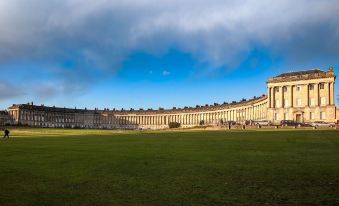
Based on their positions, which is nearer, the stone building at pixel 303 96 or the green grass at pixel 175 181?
the green grass at pixel 175 181

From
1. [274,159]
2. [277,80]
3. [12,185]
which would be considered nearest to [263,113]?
[277,80]

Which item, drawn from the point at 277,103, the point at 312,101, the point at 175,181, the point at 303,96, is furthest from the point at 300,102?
the point at 175,181

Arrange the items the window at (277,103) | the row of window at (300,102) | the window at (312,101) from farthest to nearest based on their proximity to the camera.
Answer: the window at (277,103), the window at (312,101), the row of window at (300,102)

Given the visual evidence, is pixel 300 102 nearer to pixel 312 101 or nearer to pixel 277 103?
pixel 312 101

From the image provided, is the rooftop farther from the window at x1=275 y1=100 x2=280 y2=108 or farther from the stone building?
the window at x1=275 y1=100 x2=280 y2=108

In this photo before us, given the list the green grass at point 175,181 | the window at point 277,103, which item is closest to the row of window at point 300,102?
the window at point 277,103

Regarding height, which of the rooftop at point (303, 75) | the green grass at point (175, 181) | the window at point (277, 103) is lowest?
the green grass at point (175, 181)

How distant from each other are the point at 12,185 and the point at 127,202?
468cm

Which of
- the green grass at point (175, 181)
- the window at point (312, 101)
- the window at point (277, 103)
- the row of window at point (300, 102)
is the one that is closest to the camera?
the green grass at point (175, 181)

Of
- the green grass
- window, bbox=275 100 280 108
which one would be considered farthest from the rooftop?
the green grass

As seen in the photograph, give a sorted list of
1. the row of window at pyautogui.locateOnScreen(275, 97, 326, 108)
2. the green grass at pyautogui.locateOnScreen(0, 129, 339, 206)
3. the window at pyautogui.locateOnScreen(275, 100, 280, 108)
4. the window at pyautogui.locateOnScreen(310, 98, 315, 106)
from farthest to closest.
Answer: the window at pyautogui.locateOnScreen(275, 100, 280, 108), the window at pyautogui.locateOnScreen(310, 98, 315, 106), the row of window at pyautogui.locateOnScreen(275, 97, 326, 108), the green grass at pyautogui.locateOnScreen(0, 129, 339, 206)

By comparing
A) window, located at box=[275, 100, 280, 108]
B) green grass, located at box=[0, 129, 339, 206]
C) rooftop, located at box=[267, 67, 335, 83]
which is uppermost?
rooftop, located at box=[267, 67, 335, 83]

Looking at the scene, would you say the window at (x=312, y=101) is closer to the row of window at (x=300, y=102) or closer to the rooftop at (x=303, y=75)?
the row of window at (x=300, y=102)

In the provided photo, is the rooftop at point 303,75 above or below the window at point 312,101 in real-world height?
above
